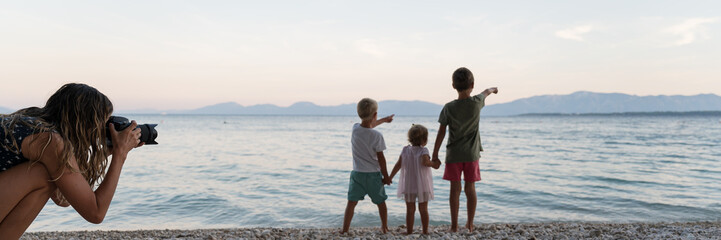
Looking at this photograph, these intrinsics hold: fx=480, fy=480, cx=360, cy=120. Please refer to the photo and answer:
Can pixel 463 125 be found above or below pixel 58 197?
above

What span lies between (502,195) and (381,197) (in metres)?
5.33

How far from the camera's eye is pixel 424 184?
4.80 meters

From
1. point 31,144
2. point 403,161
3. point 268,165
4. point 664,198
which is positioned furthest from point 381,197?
point 268,165

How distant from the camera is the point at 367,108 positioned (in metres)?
4.64

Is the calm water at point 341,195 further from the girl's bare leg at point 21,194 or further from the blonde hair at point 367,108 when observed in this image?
the girl's bare leg at point 21,194

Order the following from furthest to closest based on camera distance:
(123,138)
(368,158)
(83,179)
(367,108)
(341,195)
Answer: (341,195) → (368,158) → (367,108) → (123,138) → (83,179)

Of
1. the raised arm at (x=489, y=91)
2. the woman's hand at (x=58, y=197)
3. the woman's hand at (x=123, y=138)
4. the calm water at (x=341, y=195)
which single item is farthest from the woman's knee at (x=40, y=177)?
the calm water at (x=341, y=195)

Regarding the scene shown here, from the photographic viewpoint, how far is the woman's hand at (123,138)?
2387mm

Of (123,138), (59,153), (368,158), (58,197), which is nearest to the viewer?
(59,153)

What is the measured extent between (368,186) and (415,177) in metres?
0.48

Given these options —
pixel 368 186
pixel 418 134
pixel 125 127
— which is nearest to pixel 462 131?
pixel 418 134

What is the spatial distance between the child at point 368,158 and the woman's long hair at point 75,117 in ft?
8.76

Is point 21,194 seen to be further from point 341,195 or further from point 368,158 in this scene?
point 341,195

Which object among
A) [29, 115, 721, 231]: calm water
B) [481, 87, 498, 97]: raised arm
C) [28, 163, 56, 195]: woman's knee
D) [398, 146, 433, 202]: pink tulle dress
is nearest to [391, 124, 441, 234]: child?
[398, 146, 433, 202]: pink tulle dress
